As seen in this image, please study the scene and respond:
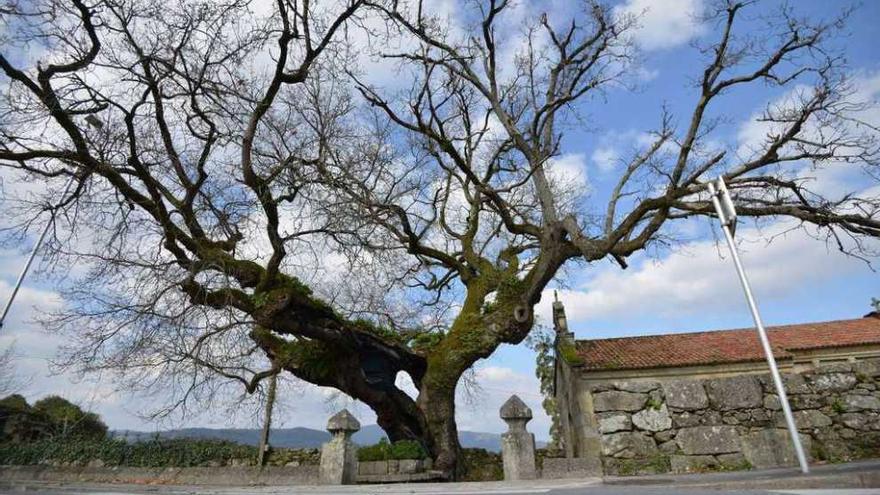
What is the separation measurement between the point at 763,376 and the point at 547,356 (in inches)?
686

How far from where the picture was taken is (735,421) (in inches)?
392

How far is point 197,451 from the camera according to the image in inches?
491

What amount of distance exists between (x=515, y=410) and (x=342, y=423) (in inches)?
120

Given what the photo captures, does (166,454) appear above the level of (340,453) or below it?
above

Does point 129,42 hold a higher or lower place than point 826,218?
higher

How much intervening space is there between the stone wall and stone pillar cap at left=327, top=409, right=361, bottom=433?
5.43 m

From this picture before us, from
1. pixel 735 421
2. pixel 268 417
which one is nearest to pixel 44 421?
pixel 268 417

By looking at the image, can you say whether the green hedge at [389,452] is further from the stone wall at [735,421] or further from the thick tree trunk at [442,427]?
the stone wall at [735,421]

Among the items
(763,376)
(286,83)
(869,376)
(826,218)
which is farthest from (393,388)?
(826,218)

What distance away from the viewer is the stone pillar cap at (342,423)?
8516 millimetres

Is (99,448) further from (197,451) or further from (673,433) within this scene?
(673,433)

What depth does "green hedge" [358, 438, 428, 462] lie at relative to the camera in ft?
31.8

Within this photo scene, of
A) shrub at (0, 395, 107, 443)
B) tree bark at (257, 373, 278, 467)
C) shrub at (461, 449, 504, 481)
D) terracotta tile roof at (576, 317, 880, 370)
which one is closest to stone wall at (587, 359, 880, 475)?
shrub at (461, 449, 504, 481)

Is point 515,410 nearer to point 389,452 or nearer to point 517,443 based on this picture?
point 517,443
